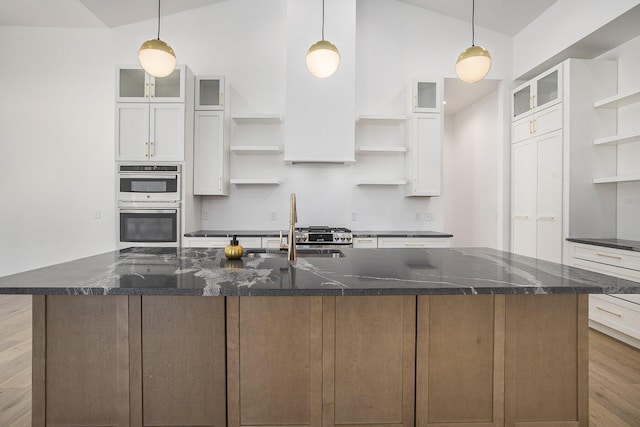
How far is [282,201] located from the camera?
4.46m

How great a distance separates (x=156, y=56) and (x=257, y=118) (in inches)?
79.0

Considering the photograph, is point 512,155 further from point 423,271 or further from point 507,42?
point 423,271

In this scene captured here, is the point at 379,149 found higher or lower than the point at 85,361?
higher

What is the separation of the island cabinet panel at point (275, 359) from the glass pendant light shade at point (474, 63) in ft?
5.93

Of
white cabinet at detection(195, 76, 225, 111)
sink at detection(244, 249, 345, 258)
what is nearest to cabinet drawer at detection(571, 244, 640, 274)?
sink at detection(244, 249, 345, 258)

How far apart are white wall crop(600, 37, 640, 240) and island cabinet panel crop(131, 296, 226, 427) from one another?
391 cm

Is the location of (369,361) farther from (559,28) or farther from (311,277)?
(559,28)

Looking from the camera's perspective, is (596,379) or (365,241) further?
(365,241)

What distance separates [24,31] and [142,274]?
4.74m

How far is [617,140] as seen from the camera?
3.25 meters

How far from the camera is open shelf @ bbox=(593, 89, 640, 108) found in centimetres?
307

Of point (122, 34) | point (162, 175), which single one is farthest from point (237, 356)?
point (122, 34)

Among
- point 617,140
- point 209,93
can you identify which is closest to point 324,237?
point 209,93

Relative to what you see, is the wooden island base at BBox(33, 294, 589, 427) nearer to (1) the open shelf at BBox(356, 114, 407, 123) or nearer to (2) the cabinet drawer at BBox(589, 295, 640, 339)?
(2) the cabinet drawer at BBox(589, 295, 640, 339)
